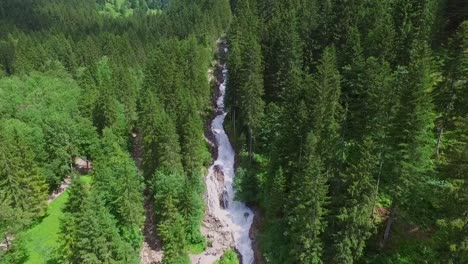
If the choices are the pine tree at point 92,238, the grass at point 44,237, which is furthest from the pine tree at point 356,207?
the grass at point 44,237

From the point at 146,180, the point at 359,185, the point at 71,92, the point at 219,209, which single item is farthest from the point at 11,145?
the point at 359,185

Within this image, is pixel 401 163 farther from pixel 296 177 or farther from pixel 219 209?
pixel 219 209

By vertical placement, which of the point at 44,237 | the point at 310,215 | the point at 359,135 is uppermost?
the point at 359,135

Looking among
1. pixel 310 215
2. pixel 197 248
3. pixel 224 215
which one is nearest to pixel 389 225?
pixel 310 215

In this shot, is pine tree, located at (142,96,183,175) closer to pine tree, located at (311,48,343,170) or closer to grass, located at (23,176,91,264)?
grass, located at (23,176,91,264)

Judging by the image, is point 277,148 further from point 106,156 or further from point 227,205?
point 106,156

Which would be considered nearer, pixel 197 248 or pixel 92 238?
pixel 92 238

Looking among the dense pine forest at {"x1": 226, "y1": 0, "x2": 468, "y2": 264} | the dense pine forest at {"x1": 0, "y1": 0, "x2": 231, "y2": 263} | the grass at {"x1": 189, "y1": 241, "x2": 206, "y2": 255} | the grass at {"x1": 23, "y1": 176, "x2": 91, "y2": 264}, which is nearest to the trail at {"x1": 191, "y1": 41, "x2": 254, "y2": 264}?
the grass at {"x1": 189, "y1": 241, "x2": 206, "y2": 255}

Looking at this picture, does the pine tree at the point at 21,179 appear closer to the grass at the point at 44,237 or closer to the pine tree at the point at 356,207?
the grass at the point at 44,237
